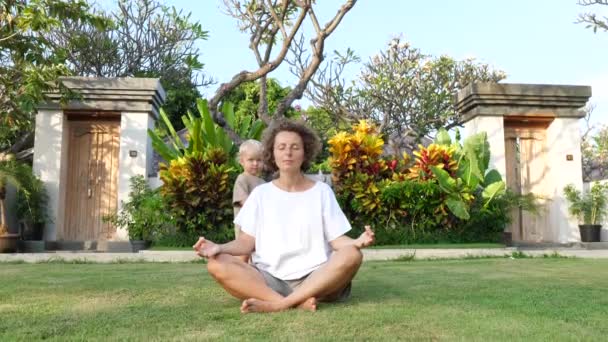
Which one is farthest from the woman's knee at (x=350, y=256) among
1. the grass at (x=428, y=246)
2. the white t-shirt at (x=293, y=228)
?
the grass at (x=428, y=246)

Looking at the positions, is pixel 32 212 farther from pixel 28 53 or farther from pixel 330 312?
pixel 330 312

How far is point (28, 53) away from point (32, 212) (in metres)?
3.35

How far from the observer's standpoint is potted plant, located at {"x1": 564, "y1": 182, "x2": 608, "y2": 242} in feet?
32.0

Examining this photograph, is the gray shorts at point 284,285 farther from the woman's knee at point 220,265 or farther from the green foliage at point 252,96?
the green foliage at point 252,96

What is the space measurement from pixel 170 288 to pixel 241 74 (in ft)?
25.3

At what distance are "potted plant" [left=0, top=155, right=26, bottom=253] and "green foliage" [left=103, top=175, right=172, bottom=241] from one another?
4.81ft

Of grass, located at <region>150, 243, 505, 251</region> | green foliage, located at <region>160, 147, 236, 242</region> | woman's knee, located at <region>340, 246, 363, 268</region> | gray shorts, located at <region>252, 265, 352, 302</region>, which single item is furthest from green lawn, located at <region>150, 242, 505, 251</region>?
woman's knee, located at <region>340, 246, 363, 268</region>

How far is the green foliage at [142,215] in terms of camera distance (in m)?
8.50

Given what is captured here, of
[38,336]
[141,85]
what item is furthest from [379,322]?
[141,85]

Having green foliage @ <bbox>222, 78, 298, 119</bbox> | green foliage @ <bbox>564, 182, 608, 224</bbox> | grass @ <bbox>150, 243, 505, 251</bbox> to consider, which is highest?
green foliage @ <bbox>222, 78, 298, 119</bbox>

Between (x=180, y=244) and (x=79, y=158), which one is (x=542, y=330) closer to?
(x=180, y=244)

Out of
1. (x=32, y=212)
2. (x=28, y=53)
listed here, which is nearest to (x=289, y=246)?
(x=32, y=212)

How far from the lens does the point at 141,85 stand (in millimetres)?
9766

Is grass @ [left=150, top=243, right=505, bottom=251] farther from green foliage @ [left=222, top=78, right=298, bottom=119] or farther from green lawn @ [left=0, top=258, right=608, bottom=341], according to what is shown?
green foliage @ [left=222, top=78, right=298, bottom=119]
